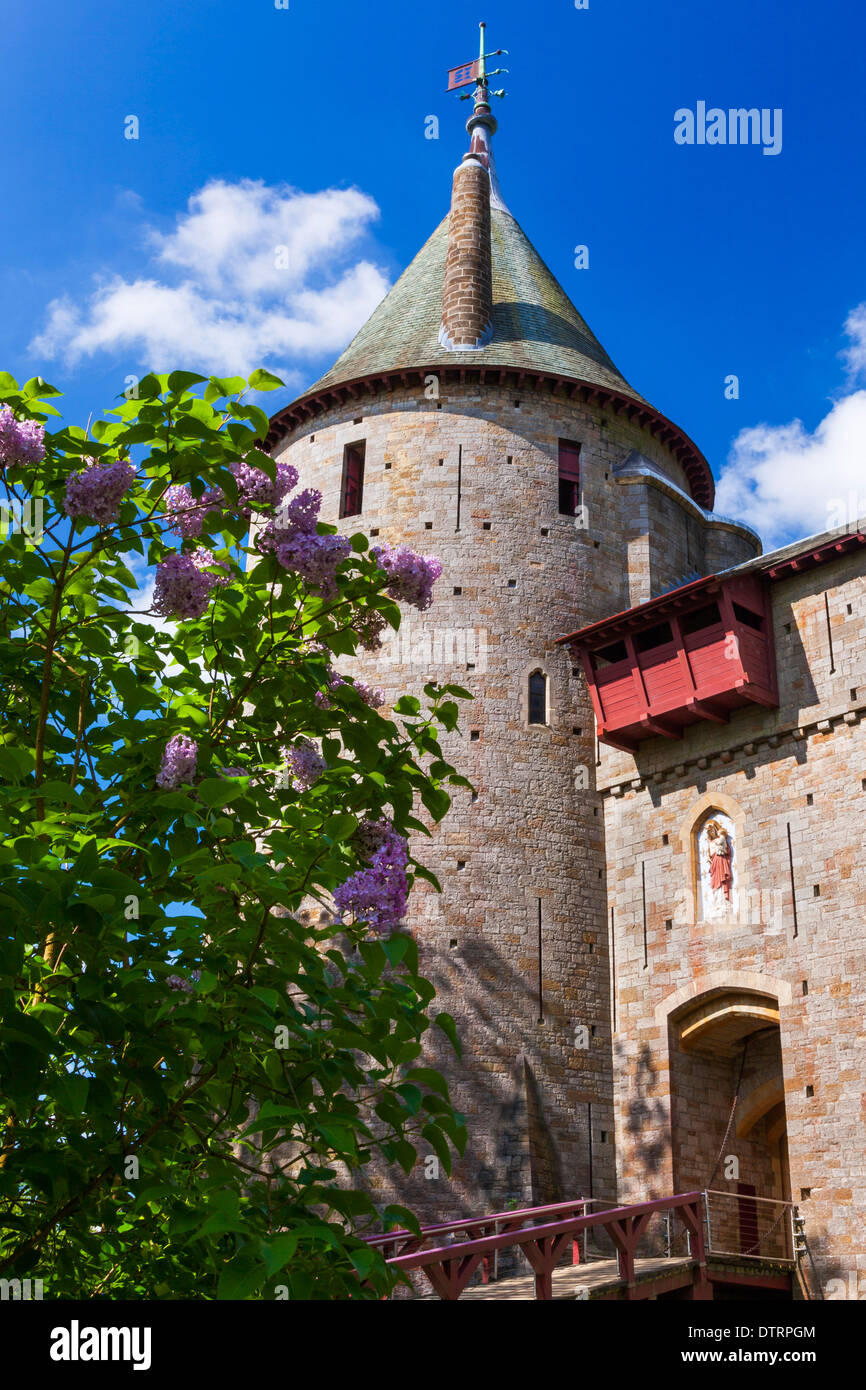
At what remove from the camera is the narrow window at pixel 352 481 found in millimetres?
26766

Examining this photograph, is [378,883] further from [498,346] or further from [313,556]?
[498,346]

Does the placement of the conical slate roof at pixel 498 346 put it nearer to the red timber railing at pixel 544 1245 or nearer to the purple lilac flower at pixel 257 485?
the red timber railing at pixel 544 1245

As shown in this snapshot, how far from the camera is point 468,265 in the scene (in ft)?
91.3

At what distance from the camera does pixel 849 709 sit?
20.4 metres

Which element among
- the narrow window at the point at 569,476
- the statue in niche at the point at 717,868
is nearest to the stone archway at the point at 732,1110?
the statue in niche at the point at 717,868

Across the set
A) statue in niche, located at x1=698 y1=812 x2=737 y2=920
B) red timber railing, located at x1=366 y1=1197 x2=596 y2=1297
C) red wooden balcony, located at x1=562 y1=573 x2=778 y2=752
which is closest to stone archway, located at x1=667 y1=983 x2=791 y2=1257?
statue in niche, located at x1=698 y1=812 x2=737 y2=920

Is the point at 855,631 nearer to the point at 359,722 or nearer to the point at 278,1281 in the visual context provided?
the point at 359,722

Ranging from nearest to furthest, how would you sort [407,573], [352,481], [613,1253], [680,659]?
[407,573], [613,1253], [680,659], [352,481]

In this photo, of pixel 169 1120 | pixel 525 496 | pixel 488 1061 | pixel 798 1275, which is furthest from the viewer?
pixel 525 496

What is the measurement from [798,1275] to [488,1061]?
558 cm

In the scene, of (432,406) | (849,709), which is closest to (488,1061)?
(849,709)

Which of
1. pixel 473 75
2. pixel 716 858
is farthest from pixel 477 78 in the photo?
pixel 716 858

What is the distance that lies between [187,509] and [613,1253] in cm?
1795

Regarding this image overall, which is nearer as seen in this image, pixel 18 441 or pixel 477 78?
pixel 18 441
